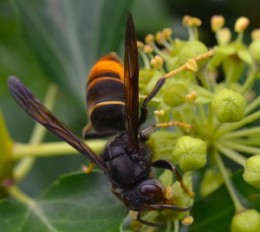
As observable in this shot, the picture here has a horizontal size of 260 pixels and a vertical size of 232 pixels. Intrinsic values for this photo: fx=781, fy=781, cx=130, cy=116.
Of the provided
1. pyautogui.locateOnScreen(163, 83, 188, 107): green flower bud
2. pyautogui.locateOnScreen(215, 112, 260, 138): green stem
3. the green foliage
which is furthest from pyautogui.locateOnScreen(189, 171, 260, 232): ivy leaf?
pyautogui.locateOnScreen(163, 83, 188, 107): green flower bud

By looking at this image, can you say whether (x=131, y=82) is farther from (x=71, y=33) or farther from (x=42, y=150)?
(x=71, y=33)

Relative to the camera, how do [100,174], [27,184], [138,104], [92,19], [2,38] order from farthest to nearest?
[2,38]
[27,184]
[92,19]
[100,174]
[138,104]

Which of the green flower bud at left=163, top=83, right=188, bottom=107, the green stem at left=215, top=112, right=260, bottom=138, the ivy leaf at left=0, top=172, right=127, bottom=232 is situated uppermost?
the green flower bud at left=163, top=83, right=188, bottom=107

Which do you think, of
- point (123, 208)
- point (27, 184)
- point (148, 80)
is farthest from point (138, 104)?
point (27, 184)

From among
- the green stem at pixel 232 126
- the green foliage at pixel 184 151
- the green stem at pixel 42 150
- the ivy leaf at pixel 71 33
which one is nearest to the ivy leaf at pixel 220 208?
the green foliage at pixel 184 151

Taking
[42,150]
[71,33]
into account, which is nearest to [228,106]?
[42,150]

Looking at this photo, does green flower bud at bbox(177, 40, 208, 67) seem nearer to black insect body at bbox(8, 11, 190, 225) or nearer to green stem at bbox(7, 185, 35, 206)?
black insect body at bbox(8, 11, 190, 225)

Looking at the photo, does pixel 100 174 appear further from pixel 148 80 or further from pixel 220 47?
pixel 220 47
